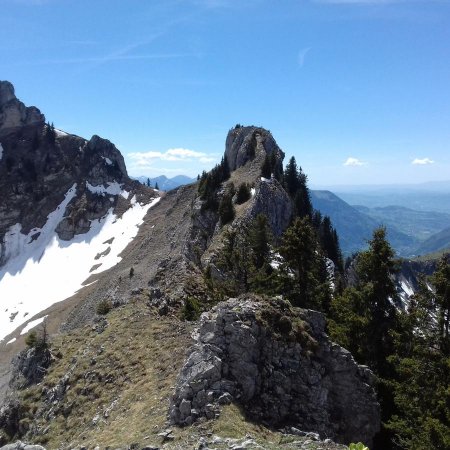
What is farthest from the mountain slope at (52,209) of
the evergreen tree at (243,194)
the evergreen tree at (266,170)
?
the evergreen tree at (243,194)

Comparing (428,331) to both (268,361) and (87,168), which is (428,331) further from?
(87,168)

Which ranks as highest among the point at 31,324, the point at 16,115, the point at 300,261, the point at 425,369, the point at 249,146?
the point at 16,115

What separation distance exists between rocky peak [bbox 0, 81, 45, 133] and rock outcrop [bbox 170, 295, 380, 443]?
176 meters

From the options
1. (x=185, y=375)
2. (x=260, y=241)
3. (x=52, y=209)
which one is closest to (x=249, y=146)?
(x=260, y=241)

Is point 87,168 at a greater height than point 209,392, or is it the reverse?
point 87,168

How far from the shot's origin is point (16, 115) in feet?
576

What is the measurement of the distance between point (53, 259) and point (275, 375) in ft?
361

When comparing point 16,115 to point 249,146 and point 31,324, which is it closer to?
point 31,324

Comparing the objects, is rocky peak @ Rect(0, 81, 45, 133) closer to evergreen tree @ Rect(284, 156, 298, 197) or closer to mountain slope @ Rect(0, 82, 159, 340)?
mountain slope @ Rect(0, 82, 159, 340)

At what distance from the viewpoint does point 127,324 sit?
2894 cm

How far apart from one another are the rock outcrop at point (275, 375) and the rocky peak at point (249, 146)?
63.1 metres

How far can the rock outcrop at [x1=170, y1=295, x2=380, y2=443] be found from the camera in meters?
17.1

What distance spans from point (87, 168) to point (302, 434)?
147 metres

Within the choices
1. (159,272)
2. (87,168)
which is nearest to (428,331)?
(159,272)
